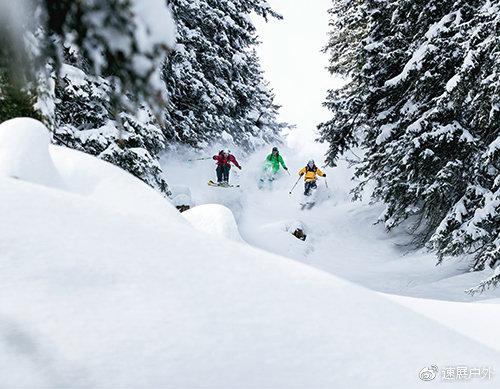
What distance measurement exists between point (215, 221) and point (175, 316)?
14.0 feet

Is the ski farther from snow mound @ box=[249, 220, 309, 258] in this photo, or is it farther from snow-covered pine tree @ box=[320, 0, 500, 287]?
snow-covered pine tree @ box=[320, 0, 500, 287]

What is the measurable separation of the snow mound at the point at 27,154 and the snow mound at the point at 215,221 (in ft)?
6.17

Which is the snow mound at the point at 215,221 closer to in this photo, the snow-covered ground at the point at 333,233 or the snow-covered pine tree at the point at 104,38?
the snow-covered ground at the point at 333,233

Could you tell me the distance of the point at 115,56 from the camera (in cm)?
140

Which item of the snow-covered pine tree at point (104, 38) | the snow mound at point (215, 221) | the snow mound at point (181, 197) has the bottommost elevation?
the snow-covered pine tree at point (104, 38)

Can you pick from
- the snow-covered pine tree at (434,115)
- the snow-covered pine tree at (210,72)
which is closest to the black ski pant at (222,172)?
the snow-covered pine tree at (210,72)

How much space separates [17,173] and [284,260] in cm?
333

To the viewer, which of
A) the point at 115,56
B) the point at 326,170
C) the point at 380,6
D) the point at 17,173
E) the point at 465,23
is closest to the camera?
the point at 115,56

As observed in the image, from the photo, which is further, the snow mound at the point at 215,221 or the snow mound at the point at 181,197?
the snow mound at the point at 181,197

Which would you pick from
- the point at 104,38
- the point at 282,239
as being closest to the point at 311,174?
the point at 282,239

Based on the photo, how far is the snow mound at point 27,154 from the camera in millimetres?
5020

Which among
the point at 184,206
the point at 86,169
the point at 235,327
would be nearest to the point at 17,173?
the point at 86,169

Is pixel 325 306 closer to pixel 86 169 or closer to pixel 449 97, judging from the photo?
pixel 86 169

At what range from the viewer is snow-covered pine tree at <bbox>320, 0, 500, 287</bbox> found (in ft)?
26.3
